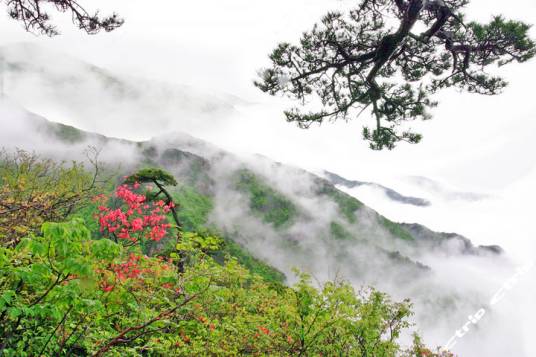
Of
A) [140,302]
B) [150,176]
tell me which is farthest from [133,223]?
[150,176]

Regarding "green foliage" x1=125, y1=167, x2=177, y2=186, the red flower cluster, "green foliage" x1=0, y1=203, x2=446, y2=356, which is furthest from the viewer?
"green foliage" x1=125, y1=167, x2=177, y2=186

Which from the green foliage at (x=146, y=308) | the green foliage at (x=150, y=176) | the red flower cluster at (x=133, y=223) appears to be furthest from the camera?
the green foliage at (x=150, y=176)

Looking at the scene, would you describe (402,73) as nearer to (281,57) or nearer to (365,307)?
(281,57)

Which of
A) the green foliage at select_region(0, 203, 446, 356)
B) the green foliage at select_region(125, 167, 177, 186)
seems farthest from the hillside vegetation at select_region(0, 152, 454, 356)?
the green foliage at select_region(125, 167, 177, 186)

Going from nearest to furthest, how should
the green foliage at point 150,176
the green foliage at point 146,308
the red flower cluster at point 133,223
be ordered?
the green foliage at point 146,308 → the red flower cluster at point 133,223 → the green foliage at point 150,176

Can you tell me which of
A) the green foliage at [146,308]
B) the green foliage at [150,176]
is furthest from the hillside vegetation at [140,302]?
the green foliage at [150,176]

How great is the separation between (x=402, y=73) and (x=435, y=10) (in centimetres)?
249

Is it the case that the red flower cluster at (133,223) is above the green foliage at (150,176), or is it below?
below

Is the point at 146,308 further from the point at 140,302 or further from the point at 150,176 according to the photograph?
the point at 150,176

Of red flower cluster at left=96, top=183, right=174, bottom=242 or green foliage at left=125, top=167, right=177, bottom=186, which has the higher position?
green foliage at left=125, top=167, right=177, bottom=186

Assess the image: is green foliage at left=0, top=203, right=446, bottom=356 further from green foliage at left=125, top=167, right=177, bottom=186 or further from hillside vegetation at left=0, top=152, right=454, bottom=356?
green foliage at left=125, top=167, right=177, bottom=186

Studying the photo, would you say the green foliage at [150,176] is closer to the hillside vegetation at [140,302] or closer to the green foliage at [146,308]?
the hillside vegetation at [140,302]

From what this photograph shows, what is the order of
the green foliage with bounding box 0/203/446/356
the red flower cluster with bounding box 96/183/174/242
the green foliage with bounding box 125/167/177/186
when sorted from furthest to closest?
1. the green foliage with bounding box 125/167/177/186
2. the red flower cluster with bounding box 96/183/174/242
3. the green foliage with bounding box 0/203/446/356

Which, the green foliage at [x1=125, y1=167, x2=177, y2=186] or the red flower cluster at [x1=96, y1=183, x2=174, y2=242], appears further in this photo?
the green foliage at [x1=125, y1=167, x2=177, y2=186]
